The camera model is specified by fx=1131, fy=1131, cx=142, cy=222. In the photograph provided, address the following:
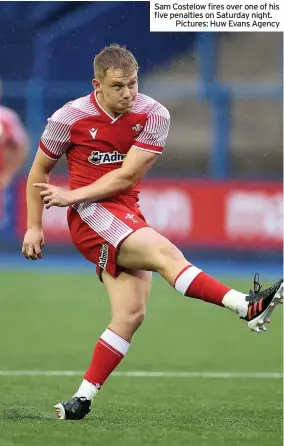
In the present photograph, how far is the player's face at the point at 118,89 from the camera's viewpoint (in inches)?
215

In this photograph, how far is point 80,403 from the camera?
554 centimetres

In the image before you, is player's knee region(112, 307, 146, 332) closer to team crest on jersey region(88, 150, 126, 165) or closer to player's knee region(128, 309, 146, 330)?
player's knee region(128, 309, 146, 330)

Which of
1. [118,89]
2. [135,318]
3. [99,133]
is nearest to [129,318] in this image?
[135,318]

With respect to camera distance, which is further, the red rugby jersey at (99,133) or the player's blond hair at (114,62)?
the red rugby jersey at (99,133)

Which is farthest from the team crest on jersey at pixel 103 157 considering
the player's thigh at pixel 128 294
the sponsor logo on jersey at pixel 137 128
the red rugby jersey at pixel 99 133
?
the player's thigh at pixel 128 294

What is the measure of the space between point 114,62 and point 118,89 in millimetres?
132

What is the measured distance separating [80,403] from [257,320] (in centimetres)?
104

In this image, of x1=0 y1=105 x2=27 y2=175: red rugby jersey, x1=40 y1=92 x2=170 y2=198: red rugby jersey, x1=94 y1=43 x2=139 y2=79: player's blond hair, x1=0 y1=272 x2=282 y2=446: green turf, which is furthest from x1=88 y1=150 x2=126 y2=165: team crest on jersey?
x1=0 y1=105 x2=27 y2=175: red rugby jersey

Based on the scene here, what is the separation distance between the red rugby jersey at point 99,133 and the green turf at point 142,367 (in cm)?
123

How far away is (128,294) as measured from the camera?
18.5 feet

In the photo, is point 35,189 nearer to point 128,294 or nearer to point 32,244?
point 32,244

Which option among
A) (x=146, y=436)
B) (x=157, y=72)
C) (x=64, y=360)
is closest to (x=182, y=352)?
(x=64, y=360)

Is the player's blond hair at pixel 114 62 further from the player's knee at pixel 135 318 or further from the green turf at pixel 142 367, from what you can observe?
the green turf at pixel 142 367

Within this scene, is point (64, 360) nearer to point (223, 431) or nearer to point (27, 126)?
point (223, 431)
